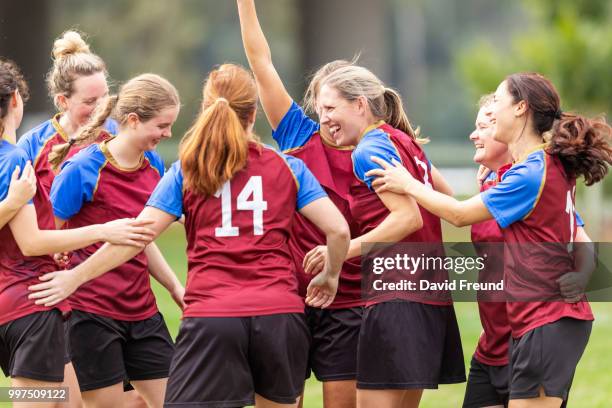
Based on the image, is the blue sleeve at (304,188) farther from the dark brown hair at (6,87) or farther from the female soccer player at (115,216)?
the dark brown hair at (6,87)

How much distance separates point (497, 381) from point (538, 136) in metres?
1.32

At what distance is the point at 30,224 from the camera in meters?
5.09

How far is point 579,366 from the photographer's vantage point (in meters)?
9.97

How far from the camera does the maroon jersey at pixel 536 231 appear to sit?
5.15 m

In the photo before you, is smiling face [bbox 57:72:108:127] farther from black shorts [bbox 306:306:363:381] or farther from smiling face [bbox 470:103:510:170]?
smiling face [bbox 470:103:510:170]

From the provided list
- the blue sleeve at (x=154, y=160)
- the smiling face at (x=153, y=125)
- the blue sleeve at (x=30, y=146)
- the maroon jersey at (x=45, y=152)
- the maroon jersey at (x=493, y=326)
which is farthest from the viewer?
the blue sleeve at (x=30, y=146)

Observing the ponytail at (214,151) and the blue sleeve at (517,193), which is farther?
the blue sleeve at (517,193)

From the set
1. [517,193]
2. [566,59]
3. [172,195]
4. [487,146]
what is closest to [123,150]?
[172,195]

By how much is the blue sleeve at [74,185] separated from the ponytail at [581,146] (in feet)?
7.99

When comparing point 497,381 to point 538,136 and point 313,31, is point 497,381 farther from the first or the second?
point 313,31

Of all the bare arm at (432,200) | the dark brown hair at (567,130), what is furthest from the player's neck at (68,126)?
the dark brown hair at (567,130)

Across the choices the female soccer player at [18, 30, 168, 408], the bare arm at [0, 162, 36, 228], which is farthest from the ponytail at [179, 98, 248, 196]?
the female soccer player at [18, 30, 168, 408]

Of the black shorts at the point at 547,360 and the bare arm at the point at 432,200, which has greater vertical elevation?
the bare arm at the point at 432,200

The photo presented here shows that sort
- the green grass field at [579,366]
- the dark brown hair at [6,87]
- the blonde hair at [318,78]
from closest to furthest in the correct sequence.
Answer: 1. the dark brown hair at [6,87]
2. the blonde hair at [318,78]
3. the green grass field at [579,366]
